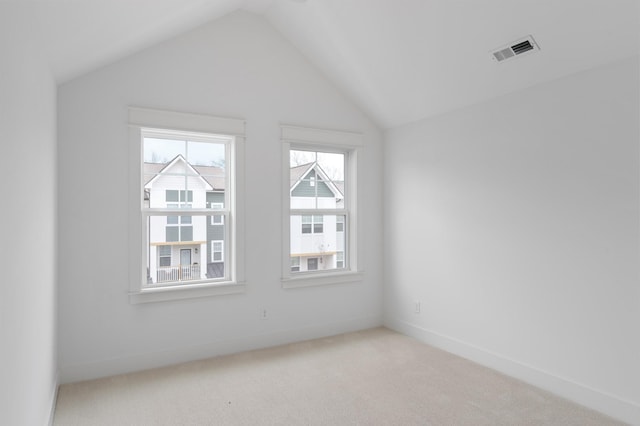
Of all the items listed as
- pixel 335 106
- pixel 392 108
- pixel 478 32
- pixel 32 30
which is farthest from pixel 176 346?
pixel 478 32

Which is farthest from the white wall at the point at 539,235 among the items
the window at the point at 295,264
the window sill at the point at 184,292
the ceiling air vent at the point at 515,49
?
the window sill at the point at 184,292

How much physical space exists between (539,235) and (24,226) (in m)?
3.34

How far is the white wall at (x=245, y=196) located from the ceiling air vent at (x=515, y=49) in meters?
1.83

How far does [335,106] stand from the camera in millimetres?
4418

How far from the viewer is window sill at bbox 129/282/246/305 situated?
3.36 m

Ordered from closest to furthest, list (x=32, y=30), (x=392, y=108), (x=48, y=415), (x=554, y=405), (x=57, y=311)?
1. (x=32, y=30)
2. (x=48, y=415)
3. (x=554, y=405)
4. (x=57, y=311)
5. (x=392, y=108)

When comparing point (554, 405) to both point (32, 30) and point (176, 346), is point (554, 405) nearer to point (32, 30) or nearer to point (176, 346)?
point (176, 346)

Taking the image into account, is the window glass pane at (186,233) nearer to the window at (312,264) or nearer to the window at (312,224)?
the window at (312,224)

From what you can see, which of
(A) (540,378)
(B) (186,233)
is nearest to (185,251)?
(B) (186,233)

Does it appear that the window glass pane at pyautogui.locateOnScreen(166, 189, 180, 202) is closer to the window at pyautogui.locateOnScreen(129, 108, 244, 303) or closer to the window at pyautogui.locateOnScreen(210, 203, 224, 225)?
the window at pyautogui.locateOnScreen(129, 108, 244, 303)

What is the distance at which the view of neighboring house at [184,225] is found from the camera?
355 centimetres

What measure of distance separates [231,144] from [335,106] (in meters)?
1.31

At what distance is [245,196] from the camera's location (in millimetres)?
3865

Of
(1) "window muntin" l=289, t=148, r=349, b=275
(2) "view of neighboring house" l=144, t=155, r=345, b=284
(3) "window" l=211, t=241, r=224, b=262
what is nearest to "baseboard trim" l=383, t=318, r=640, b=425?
(1) "window muntin" l=289, t=148, r=349, b=275
